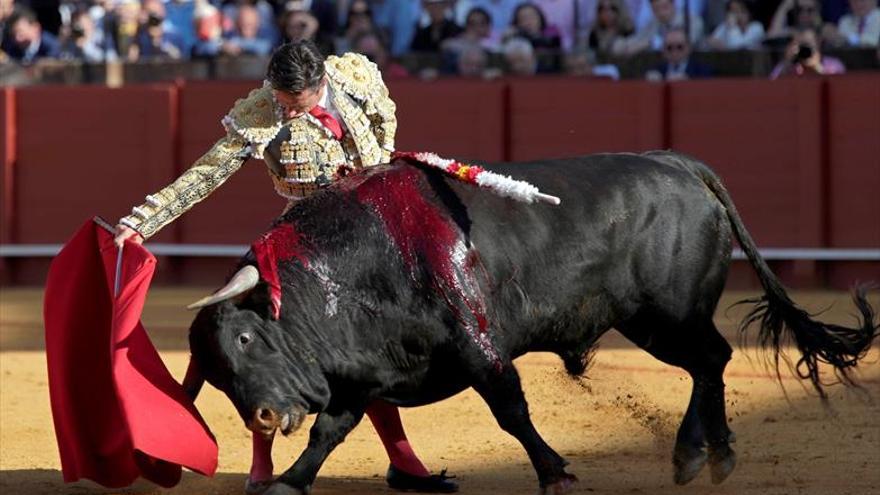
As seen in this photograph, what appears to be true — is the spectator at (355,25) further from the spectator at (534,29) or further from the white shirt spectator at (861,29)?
the white shirt spectator at (861,29)

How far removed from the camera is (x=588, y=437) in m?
5.66

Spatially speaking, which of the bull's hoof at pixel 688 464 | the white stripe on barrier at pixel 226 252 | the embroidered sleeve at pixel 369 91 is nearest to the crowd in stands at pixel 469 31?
the white stripe on barrier at pixel 226 252

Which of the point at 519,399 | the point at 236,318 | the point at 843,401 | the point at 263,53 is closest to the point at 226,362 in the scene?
the point at 236,318

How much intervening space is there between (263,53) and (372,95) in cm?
644

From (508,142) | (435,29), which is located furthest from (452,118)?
(435,29)

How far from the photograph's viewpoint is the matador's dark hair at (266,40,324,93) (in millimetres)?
4215

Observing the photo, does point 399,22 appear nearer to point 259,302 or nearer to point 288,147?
point 288,147

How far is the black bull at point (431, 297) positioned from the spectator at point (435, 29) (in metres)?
5.88

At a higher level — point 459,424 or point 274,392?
point 274,392

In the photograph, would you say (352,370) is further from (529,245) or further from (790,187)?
(790,187)

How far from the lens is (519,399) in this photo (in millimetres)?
4211

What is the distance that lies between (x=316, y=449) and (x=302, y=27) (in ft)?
20.8

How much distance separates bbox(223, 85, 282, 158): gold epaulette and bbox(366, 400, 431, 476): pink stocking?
0.82 metres

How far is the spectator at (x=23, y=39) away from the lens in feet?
37.6
